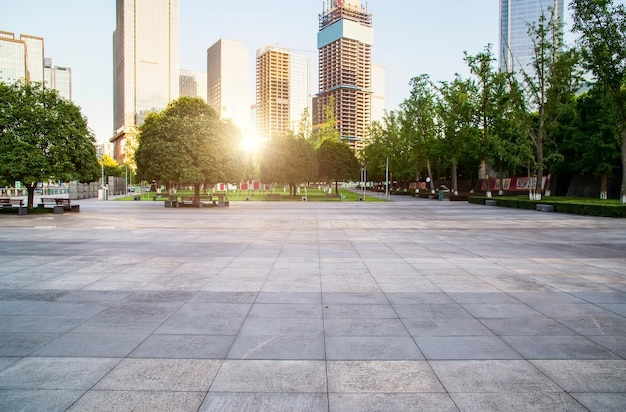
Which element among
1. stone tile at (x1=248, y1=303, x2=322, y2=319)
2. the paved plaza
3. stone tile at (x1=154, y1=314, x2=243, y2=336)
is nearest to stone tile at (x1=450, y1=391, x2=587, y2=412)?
the paved plaza

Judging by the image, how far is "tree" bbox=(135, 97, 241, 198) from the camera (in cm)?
3244

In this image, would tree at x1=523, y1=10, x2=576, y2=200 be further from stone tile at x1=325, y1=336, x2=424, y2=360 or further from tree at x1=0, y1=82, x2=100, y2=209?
stone tile at x1=325, y1=336, x2=424, y2=360

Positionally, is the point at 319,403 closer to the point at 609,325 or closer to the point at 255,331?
the point at 255,331

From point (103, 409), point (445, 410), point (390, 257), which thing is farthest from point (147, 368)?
point (390, 257)

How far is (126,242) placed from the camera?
1409cm

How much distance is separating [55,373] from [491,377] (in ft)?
14.1

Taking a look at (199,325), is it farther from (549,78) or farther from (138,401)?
(549,78)

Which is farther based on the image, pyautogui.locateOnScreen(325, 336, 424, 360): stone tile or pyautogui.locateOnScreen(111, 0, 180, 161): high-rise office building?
pyautogui.locateOnScreen(111, 0, 180, 161): high-rise office building

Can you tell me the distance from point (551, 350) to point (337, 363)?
8.20 feet

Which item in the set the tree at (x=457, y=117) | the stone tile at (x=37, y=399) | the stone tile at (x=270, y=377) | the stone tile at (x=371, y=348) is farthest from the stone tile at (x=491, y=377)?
the tree at (x=457, y=117)

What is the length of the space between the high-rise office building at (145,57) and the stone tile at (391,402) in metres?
175

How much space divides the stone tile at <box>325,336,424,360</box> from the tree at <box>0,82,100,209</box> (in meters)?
24.5

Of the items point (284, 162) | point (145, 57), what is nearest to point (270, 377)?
point (284, 162)

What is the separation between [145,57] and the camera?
169 m
